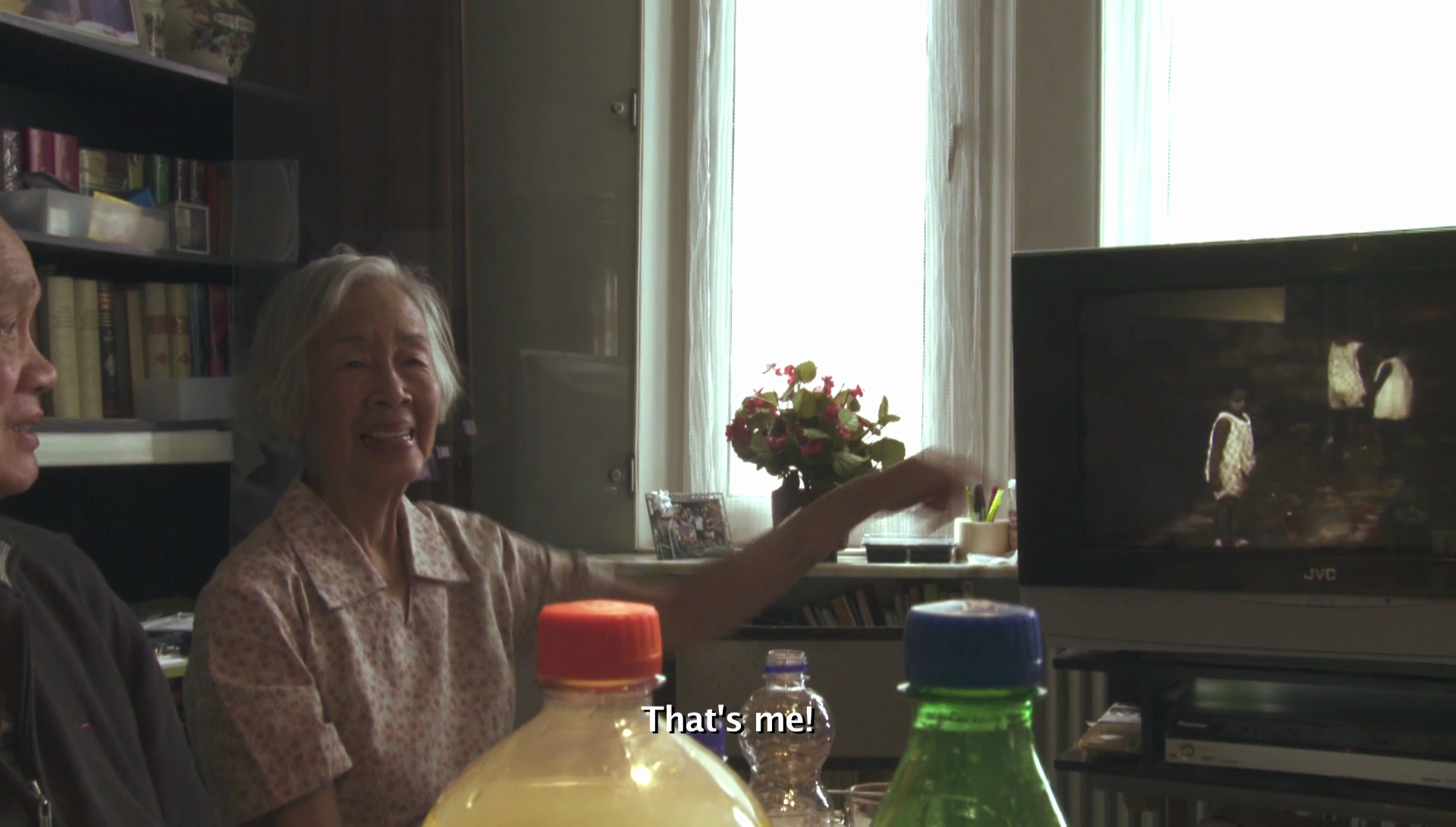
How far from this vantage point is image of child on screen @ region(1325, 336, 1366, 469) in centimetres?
179

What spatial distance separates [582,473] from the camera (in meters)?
3.04

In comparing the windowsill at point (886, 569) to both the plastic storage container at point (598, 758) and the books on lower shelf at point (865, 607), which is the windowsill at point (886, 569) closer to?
the books on lower shelf at point (865, 607)

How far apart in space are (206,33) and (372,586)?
5.05ft

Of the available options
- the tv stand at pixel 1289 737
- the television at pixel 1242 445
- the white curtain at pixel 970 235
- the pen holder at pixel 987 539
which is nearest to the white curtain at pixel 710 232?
the white curtain at pixel 970 235

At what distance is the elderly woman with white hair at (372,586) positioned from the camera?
1.28 meters

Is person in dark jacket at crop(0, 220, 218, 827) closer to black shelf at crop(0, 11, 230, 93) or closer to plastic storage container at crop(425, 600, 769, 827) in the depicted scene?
plastic storage container at crop(425, 600, 769, 827)

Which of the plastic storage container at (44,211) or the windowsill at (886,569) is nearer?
the plastic storage container at (44,211)

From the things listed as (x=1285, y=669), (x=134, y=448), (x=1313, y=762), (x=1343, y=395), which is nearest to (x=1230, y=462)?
(x=1343, y=395)

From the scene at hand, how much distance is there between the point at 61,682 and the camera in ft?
3.87

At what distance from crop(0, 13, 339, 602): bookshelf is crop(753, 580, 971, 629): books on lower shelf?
1153 millimetres

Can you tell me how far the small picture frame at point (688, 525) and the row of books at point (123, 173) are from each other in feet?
3.46

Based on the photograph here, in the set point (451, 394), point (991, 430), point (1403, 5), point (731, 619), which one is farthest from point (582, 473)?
point (1403, 5)

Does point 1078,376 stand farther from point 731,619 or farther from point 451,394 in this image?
point 451,394

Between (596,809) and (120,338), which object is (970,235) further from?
(596,809)
